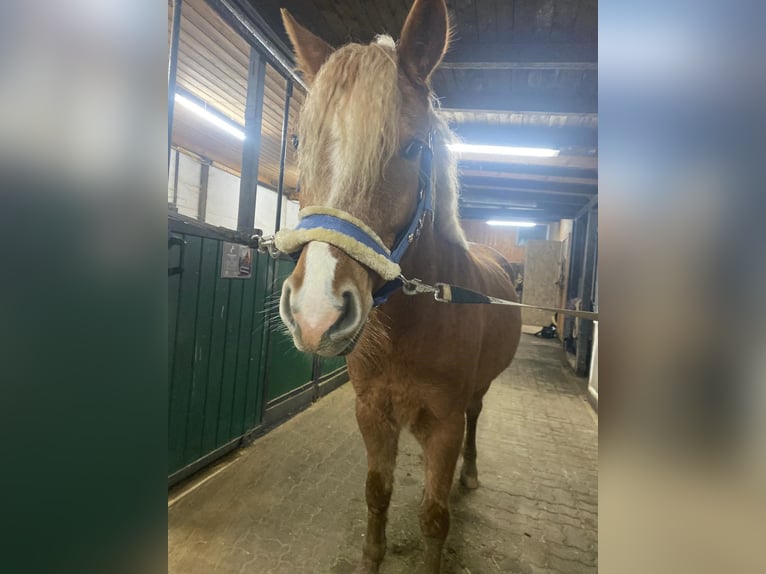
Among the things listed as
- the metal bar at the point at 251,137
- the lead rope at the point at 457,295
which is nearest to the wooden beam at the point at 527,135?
the metal bar at the point at 251,137

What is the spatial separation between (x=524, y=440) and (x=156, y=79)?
3442 mm

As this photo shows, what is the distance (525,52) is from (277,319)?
228 centimetres

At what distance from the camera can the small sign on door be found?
2.34m

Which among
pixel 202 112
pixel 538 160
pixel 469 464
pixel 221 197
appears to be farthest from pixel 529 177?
pixel 221 197

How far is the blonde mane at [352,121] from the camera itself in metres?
0.85

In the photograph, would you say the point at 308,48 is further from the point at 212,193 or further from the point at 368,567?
the point at 212,193

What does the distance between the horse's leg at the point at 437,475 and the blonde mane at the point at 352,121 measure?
38.6 inches

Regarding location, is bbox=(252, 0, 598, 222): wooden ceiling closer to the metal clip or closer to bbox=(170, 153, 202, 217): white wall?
the metal clip

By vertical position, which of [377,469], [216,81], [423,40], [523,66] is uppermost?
[216,81]

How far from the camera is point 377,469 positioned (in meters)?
1.50

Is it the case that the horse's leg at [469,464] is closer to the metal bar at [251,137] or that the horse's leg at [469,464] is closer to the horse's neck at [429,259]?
the horse's neck at [429,259]

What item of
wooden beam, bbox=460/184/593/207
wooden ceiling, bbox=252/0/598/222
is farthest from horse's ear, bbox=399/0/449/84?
wooden beam, bbox=460/184/593/207

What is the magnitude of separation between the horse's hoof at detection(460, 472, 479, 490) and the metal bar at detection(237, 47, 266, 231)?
7.60ft

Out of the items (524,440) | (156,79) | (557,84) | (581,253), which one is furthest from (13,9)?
(581,253)
